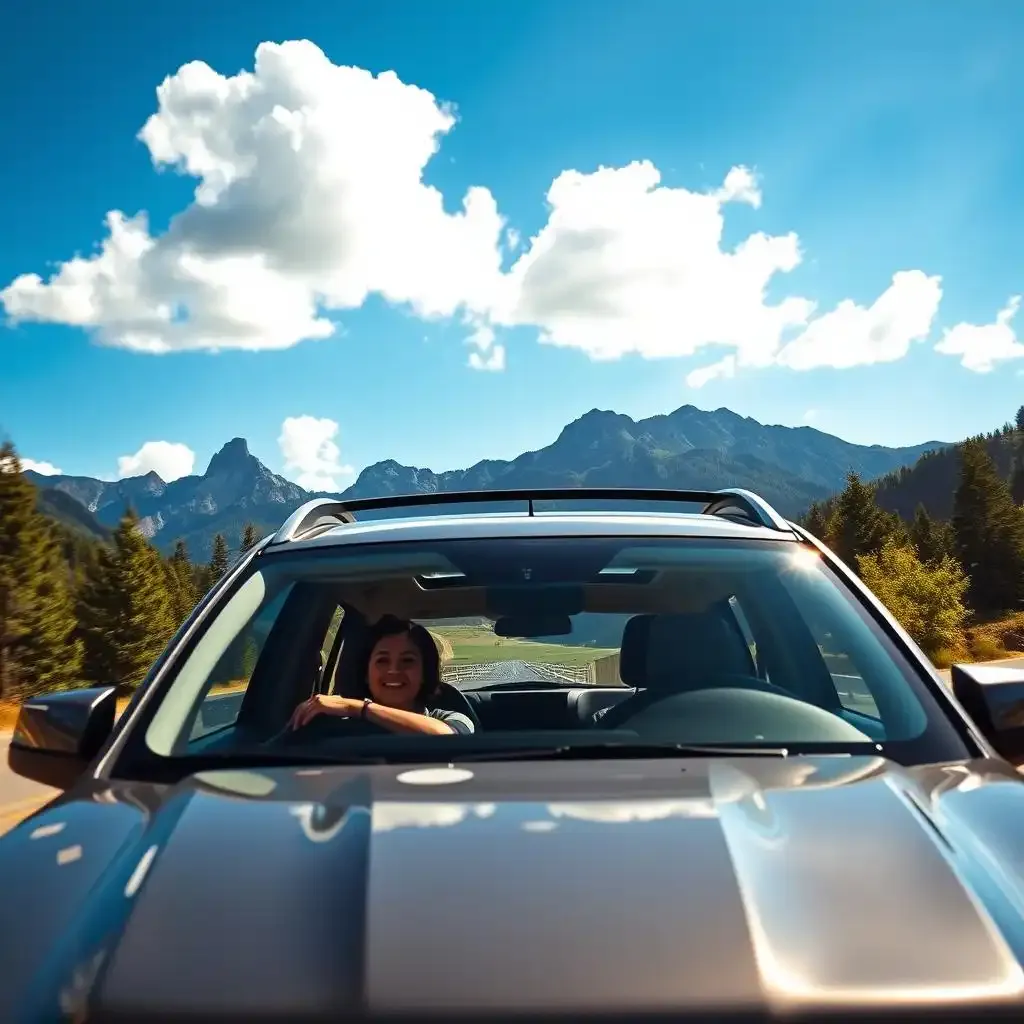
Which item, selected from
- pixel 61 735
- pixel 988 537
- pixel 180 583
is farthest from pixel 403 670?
pixel 180 583

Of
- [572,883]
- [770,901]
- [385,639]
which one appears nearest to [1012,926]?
[770,901]

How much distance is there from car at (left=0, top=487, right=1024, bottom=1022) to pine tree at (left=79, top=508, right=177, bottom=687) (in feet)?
251

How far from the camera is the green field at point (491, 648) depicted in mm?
3824

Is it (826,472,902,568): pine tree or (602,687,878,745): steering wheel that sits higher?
(826,472,902,568): pine tree

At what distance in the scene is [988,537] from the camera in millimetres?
101312

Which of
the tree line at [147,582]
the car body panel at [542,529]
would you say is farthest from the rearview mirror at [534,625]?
the tree line at [147,582]

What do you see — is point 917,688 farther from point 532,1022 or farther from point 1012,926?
point 532,1022

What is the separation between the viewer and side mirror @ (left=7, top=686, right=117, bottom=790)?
7.64ft

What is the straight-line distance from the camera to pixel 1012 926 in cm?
141

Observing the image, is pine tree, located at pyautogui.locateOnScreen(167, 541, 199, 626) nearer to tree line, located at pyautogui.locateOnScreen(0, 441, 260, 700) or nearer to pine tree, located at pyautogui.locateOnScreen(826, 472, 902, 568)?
tree line, located at pyautogui.locateOnScreen(0, 441, 260, 700)

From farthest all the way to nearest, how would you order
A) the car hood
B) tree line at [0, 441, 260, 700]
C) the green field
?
tree line at [0, 441, 260, 700] → the green field → the car hood

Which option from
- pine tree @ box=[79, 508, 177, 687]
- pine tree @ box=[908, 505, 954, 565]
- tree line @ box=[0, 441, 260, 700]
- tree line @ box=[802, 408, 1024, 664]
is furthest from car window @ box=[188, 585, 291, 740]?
pine tree @ box=[908, 505, 954, 565]

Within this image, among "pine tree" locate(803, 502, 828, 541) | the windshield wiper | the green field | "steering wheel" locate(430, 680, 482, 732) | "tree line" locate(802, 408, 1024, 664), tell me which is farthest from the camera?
"pine tree" locate(803, 502, 828, 541)

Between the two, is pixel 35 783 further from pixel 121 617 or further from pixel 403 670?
pixel 121 617
